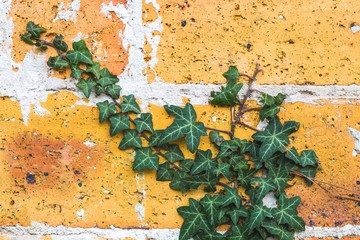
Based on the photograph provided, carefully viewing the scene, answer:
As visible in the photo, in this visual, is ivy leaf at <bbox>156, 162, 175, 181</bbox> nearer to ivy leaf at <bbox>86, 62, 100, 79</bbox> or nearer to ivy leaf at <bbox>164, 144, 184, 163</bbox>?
ivy leaf at <bbox>164, 144, 184, 163</bbox>

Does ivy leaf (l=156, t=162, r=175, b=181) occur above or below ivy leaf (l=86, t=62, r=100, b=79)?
below

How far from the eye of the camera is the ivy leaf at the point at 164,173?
84cm

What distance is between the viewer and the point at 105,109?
0.83 meters

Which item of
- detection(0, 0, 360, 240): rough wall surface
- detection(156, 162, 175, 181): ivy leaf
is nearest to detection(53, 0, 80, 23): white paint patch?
detection(0, 0, 360, 240): rough wall surface

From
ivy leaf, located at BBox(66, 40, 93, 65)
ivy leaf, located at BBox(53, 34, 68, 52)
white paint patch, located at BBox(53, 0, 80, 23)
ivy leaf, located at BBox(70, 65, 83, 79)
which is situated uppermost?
white paint patch, located at BBox(53, 0, 80, 23)

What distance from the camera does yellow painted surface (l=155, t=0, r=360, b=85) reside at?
0.87m

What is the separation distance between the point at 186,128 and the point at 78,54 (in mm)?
347

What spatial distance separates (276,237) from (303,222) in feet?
0.26

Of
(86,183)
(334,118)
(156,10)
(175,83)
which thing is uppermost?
(156,10)

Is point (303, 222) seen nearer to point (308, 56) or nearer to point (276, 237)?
point (276, 237)

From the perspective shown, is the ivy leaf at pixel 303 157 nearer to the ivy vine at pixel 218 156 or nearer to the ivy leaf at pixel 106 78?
the ivy vine at pixel 218 156

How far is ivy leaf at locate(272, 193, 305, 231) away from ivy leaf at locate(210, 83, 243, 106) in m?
0.28

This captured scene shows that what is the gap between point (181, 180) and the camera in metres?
0.84

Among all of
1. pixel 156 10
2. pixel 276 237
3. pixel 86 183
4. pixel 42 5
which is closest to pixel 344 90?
pixel 276 237
